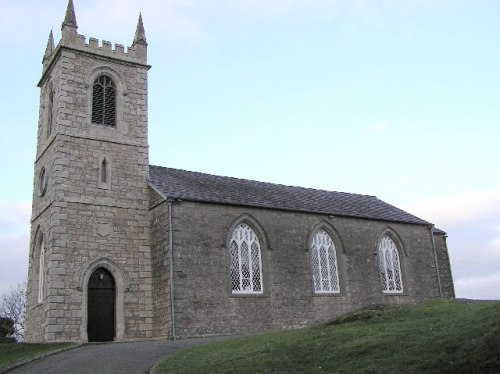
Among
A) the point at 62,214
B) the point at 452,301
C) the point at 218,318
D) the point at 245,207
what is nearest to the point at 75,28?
the point at 62,214

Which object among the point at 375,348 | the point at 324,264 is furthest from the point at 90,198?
the point at 375,348

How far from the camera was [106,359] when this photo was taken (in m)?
17.6

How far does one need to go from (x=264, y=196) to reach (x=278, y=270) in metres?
4.52

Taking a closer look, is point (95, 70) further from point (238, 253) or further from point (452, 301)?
point (452, 301)

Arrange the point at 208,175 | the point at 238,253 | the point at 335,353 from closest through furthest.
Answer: the point at 335,353 < the point at 238,253 < the point at 208,175

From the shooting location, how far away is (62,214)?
83.9 ft

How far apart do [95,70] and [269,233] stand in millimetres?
11604

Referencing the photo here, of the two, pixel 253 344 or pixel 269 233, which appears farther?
pixel 269 233

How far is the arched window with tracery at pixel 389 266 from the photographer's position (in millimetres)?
32500

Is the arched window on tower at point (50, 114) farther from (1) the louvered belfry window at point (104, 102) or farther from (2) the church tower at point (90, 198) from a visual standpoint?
(1) the louvered belfry window at point (104, 102)

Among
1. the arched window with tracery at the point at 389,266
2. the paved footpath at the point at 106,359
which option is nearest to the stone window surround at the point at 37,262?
the paved footpath at the point at 106,359

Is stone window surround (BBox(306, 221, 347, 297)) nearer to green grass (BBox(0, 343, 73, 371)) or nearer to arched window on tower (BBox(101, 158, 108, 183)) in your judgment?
arched window on tower (BBox(101, 158, 108, 183))

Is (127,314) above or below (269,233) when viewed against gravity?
below

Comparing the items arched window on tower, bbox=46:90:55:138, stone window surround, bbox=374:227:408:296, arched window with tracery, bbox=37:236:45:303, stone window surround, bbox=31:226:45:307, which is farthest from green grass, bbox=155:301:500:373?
arched window on tower, bbox=46:90:55:138
